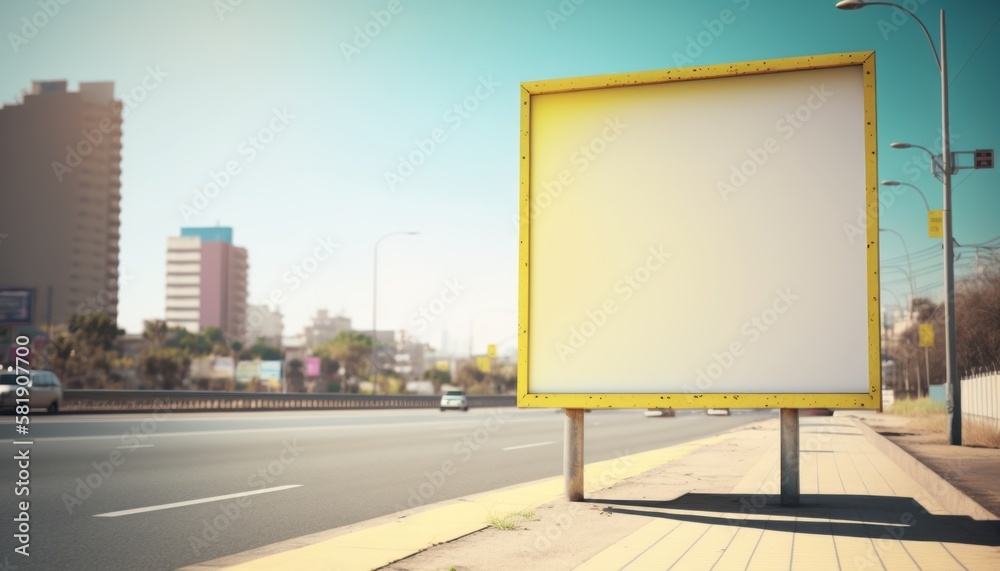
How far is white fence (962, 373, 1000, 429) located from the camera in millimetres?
23547

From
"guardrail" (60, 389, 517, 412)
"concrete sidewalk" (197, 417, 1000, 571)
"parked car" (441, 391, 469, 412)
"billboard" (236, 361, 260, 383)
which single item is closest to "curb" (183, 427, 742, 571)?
"concrete sidewalk" (197, 417, 1000, 571)

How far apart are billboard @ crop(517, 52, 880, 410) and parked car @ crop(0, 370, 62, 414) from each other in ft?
85.3

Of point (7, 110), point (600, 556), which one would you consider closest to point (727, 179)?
point (600, 556)

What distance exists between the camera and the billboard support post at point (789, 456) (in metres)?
9.34

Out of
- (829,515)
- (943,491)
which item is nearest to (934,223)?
(943,491)

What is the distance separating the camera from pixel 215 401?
41969 mm

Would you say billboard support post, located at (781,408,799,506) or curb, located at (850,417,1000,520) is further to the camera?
billboard support post, located at (781,408,799,506)

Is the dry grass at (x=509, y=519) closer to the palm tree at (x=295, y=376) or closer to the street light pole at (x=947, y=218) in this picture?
the street light pole at (x=947, y=218)

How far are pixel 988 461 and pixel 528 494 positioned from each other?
9333mm

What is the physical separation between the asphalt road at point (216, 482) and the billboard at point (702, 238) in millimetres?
3143

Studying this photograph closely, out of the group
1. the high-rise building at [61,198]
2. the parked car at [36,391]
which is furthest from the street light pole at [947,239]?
the high-rise building at [61,198]

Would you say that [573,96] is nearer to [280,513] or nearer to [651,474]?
[280,513]

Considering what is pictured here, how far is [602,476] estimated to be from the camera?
1312 centimetres

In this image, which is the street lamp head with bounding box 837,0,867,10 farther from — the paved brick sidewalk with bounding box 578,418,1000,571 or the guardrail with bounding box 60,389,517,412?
the guardrail with bounding box 60,389,517,412
